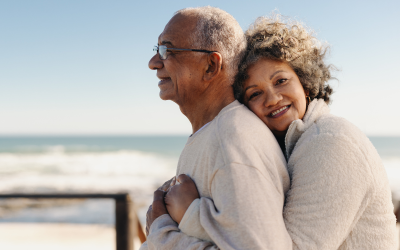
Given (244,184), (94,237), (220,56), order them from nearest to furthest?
(244,184)
(220,56)
(94,237)

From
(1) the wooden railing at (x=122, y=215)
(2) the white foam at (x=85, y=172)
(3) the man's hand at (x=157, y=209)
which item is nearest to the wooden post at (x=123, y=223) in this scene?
(1) the wooden railing at (x=122, y=215)

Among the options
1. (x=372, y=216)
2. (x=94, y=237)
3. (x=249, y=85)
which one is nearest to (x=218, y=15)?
(x=249, y=85)

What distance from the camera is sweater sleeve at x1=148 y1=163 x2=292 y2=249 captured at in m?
0.97

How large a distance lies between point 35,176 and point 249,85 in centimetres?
2095

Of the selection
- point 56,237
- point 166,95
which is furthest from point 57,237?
point 166,95

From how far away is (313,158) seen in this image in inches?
44.5

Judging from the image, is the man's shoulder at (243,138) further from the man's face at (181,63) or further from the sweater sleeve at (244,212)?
the man's face at (181,63)

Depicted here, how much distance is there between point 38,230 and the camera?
745 cm

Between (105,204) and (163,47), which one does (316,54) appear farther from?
(105,204)

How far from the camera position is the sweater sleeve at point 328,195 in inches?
41.2

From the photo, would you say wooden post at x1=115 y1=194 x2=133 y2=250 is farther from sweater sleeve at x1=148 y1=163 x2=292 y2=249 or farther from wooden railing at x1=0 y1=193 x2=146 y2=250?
sweater sleeve at x1=148 y1=163 x2=292 y2=249

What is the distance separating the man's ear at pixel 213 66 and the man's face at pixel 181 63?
2 cm

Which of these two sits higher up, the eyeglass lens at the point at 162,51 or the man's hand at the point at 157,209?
the eyeglass lens at the point at 162,51

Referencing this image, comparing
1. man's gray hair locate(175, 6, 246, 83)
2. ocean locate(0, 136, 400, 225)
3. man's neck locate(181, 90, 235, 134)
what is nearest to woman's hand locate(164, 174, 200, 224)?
man's neck locate(181, 90, 235, 134)
